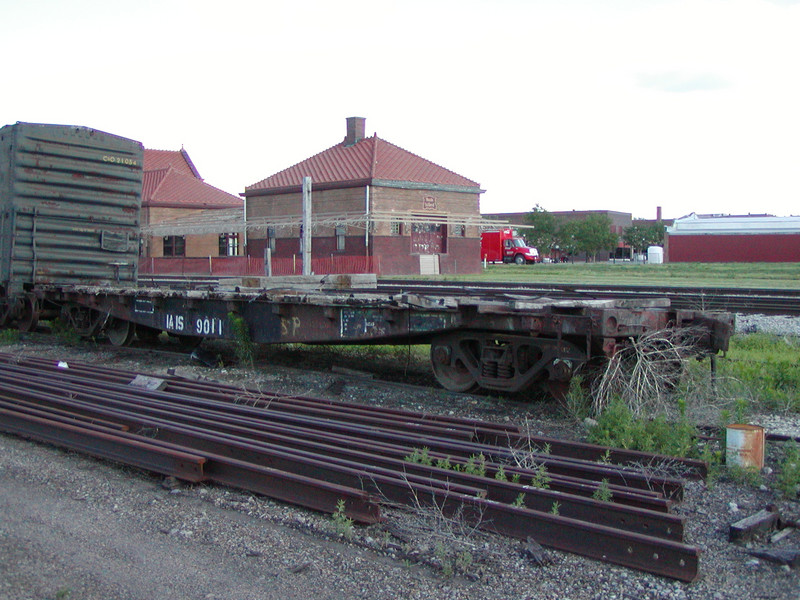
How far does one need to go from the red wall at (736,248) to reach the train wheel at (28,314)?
47.7 metres

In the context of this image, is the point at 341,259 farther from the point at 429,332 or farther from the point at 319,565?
the point at 319,565

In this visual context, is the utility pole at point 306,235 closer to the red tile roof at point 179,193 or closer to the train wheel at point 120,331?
the train wheel at point 120,331

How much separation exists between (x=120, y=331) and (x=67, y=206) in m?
2.54

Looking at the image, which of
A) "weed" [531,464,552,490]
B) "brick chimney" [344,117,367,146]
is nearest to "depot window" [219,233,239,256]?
"brick chimney" [344,117,367,146]

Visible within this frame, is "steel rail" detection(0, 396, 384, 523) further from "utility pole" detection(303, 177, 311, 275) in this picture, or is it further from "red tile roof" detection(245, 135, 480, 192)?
"red tile roof" detection(245, 135, 480, 192)

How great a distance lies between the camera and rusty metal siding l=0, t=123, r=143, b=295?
13109mm

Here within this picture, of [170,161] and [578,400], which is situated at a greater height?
[170,161]

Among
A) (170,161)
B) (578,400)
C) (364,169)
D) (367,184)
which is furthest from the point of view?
(170,161)

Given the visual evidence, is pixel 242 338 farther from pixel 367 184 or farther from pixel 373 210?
pixel 367 184

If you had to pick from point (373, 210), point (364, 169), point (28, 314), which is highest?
point (364, 169)

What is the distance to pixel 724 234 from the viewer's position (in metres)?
52.8

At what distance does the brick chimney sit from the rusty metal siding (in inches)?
1204

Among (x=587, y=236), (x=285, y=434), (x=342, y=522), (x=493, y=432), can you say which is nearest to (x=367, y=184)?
(x=285, y=434)

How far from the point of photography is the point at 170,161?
6119cm
